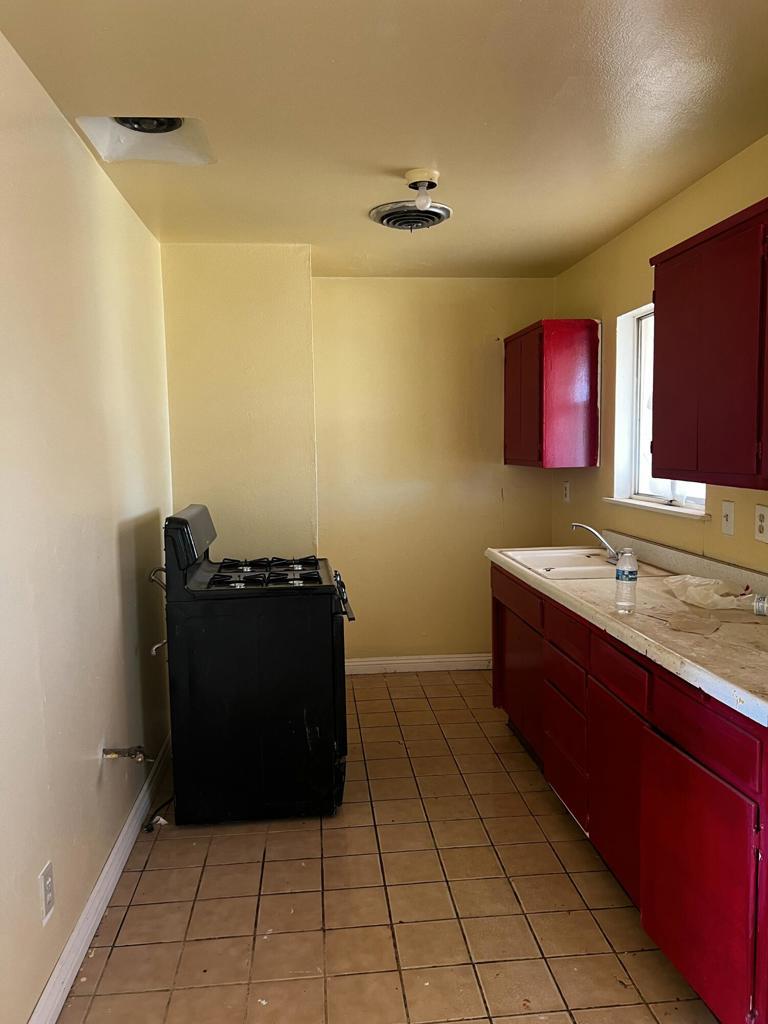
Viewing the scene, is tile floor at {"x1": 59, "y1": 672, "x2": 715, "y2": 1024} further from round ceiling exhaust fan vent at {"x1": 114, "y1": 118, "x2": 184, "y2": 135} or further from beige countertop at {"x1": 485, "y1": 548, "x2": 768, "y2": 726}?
round ceiling exhaust fan vent at {"x1": 114, "y1": 118, "x2": 184, "y2": 135}

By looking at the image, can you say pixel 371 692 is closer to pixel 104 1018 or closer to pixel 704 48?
pixel 104 1018

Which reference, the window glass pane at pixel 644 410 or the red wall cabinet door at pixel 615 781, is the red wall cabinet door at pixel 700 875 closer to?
the red wall cabinet door at pixel 615 781

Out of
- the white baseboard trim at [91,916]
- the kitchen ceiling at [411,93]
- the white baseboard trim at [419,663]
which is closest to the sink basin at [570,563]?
the white baseboard trim at [419,663]

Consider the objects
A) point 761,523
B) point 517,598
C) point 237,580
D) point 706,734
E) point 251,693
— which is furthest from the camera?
point 517,598

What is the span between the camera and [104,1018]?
6.16 ft

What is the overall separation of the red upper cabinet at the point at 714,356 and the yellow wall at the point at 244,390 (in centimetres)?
171

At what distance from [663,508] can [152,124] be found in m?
2.38

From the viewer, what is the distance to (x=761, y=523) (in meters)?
2.49

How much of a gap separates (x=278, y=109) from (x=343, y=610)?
1706mm

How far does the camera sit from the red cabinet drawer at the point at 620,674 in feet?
6.75

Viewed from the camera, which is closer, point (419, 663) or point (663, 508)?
point (663, 508)

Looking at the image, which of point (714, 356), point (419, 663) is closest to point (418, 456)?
point (419, 663)

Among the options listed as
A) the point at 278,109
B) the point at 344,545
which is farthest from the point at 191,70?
the point at 344,545

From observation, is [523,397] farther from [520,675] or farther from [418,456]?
[520,675]
